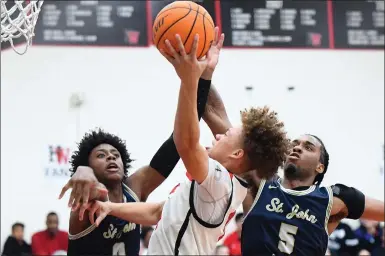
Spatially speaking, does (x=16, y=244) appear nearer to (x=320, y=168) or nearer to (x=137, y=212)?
(x=320, y=168)

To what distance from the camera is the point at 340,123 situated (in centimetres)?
813

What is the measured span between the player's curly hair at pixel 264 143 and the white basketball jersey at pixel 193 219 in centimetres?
20

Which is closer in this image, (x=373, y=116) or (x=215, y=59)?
(x=215, y=59)

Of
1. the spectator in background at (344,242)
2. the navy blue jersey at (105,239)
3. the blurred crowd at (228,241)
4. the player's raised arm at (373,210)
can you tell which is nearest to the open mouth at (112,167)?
the navy blue jersey at (105,239)

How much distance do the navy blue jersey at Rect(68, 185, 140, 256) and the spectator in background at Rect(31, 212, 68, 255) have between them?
3.59 meters

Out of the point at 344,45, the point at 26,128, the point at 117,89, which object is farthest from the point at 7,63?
the point at 344,45

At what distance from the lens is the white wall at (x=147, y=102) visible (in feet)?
24.4

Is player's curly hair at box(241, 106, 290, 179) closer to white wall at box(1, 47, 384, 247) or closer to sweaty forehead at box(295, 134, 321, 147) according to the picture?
sweaty forehead at box(295, 134, 321, 147)

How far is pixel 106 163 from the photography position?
11.6ft

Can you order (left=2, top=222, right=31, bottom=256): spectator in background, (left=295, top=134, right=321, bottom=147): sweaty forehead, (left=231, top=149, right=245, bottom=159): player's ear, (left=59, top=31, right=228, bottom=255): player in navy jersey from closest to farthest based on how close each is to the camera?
(left=231, top=149, right=245, bottom=159): player's ear, (left=59, top=31, right=228, bottom=255): player in navy jersey, (left=295, top=134, right=321, bottom=147): sweaty forehead, (left=2, top=222, right=31, bottom=256): spectator in background

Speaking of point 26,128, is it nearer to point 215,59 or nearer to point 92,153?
point 92,153

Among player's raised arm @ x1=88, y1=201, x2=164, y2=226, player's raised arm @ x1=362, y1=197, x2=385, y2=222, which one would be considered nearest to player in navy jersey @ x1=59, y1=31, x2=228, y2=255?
player's raised arm @ x1=88, y1=201, x2=164, y2=226

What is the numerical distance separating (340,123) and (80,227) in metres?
5.37

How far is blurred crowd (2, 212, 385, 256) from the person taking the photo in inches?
271
